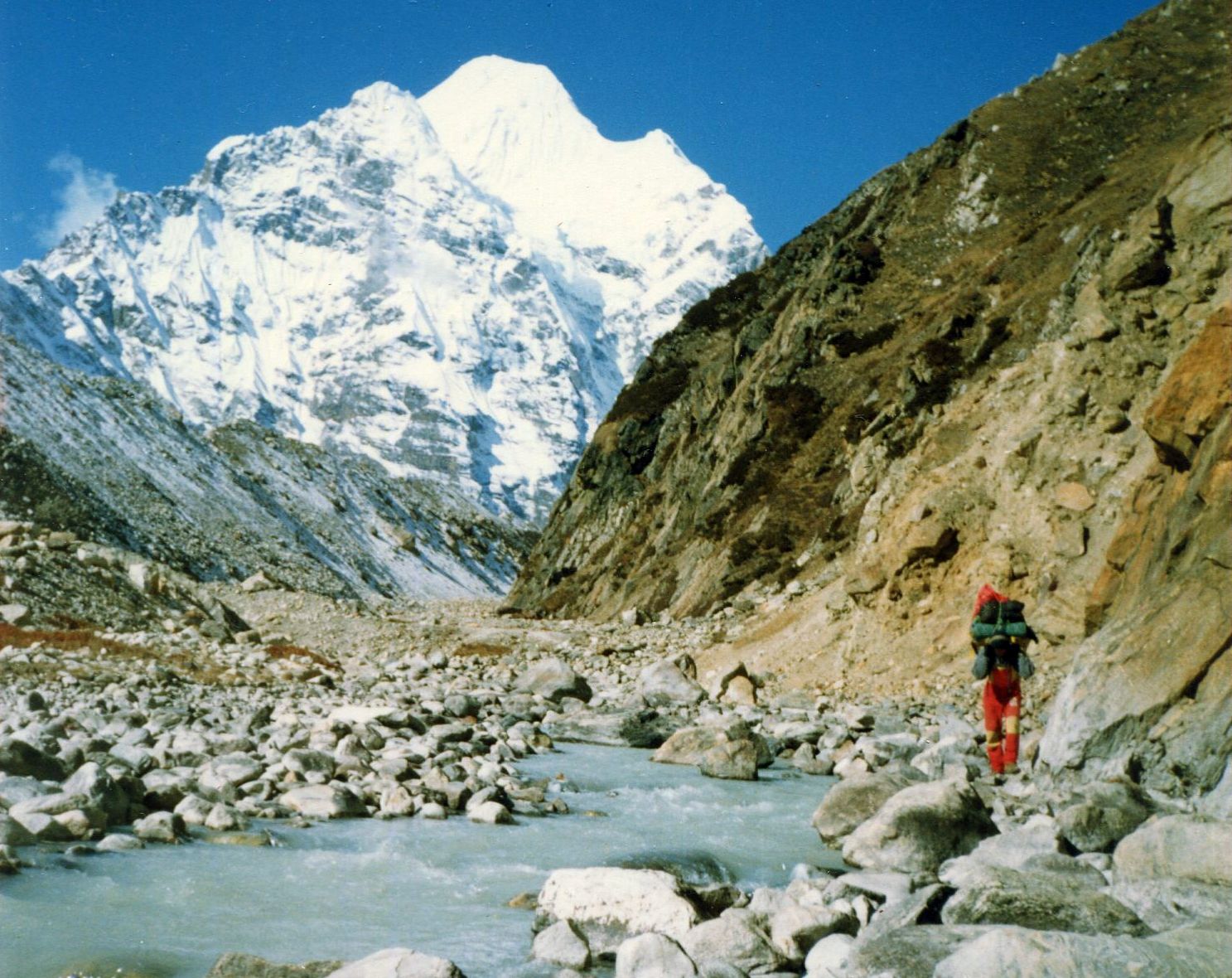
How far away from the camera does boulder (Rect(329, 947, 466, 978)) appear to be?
532 centimetres

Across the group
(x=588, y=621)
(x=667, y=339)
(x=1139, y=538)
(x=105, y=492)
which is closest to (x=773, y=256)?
(x=667, y=339)

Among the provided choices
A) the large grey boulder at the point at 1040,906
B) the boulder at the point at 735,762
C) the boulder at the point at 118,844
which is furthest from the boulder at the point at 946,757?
the boulder at the point at 118,844

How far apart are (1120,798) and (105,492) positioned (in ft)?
202

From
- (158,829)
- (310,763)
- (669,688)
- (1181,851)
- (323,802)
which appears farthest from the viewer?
(669,688)

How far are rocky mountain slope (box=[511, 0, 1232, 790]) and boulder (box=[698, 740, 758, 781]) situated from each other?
4066mm

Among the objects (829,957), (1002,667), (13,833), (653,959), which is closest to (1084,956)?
(829,957)

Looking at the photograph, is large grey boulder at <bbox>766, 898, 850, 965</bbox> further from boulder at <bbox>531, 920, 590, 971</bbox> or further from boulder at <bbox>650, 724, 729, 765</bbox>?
boulder at <bbox>650, 724, 729, 765</bbox>

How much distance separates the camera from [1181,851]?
6.63m

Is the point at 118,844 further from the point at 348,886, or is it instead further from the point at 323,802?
the point at 323,802

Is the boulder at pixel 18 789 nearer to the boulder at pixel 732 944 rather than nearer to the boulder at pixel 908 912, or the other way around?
the boulder at pixel 732 944

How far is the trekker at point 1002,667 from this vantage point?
12.1 metres

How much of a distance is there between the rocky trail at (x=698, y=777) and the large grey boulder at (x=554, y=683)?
2.7 inches

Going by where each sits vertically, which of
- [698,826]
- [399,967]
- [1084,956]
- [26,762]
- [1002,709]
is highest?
[1002,709]

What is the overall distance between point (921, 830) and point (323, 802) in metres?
5.36
